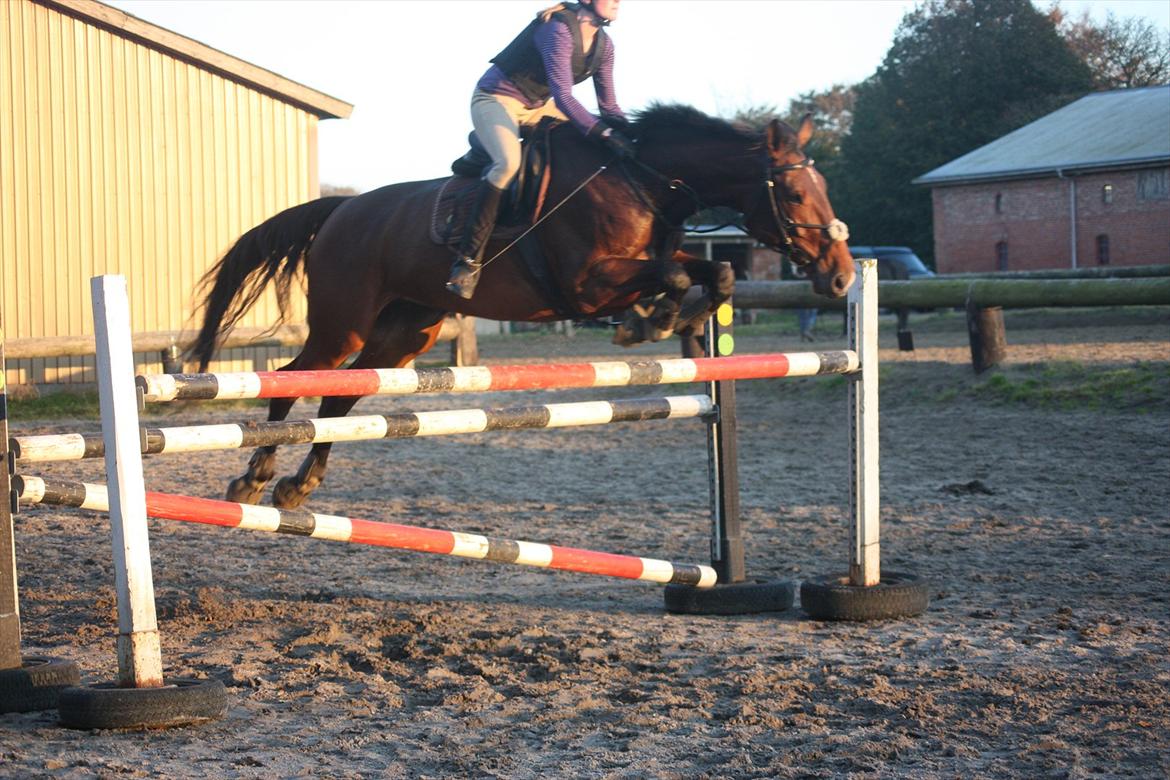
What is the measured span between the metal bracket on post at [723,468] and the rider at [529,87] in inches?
33.4

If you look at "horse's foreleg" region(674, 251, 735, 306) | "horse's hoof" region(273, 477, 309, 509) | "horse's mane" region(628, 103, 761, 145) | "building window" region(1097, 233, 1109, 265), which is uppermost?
"building window" region(1097, 233, 1109, 265)

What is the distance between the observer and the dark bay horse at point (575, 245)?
5.01 m

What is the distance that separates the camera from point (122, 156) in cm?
1412

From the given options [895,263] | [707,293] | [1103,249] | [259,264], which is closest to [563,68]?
[707,293]

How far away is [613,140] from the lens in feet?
17.3

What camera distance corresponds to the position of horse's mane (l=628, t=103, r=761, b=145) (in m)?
5.31

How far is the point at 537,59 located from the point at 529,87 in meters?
0.13

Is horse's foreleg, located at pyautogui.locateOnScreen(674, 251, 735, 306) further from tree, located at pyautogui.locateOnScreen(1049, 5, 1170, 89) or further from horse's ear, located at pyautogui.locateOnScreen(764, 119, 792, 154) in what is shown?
tree, located at pyautogui.locateOnScreen(1049, 5, 1170, 89)

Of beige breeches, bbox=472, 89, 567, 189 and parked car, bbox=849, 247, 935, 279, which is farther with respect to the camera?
parked car, bbox=849, 247, 935, 279

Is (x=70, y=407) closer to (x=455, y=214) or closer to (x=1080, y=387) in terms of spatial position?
(x=455, y=214)

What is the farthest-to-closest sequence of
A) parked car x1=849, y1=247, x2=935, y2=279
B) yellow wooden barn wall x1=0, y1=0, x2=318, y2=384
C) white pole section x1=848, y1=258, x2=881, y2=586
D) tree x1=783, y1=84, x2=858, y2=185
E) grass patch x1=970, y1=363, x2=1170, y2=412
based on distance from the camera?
tree x1=783, y1=84, x2=858, y2=185 → parked car x1=849, y1=247, x2=935, y2=279 → yellow wooden barn wall x1=0, y1=0, x2=318, y2=384 → grass patch x1=970, y1=363, x2=1170, y2=412 → white pole section x1=848, y1=258, x2=881, y2=586

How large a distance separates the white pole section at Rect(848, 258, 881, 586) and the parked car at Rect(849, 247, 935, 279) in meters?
22.7

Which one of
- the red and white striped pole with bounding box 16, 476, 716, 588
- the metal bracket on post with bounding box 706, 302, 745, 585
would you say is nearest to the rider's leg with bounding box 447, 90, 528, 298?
the metal bracket on post with bounding box 706, 302, 745, 585

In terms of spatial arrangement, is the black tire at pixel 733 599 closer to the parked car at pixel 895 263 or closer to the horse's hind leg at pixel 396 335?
the horse's hind leg at pixel 396 335
